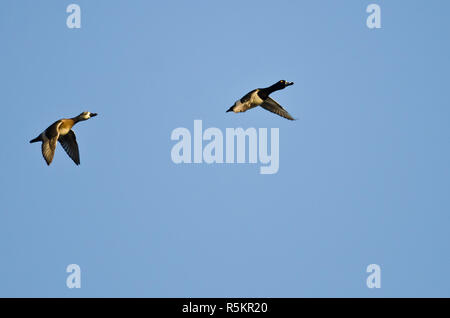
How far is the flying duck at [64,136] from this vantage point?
26500 mm

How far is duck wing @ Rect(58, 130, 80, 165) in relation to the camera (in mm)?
29094

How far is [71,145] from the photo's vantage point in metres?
29.1

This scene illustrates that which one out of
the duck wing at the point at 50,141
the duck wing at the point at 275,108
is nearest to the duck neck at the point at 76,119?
the duck wing at the point at 50,141

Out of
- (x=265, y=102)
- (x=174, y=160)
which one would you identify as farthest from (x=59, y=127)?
(x=265, y=102)

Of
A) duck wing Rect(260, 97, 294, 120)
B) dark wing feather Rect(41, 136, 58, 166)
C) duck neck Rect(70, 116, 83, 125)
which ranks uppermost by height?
duck wing Rect(260, 97, 294, 120)

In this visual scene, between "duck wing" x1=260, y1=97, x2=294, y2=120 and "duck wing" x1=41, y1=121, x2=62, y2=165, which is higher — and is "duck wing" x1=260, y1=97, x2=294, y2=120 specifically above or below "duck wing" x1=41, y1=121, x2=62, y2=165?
above

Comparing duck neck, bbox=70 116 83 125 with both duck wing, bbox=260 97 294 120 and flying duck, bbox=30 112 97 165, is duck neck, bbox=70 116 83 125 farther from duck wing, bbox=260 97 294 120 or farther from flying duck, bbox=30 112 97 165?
duck wing, bbox=260 97 294 120

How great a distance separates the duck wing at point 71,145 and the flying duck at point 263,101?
18.6 ft

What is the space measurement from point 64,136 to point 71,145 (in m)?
0.38

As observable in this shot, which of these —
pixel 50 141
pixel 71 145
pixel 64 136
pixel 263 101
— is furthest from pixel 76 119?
pixel 263 101

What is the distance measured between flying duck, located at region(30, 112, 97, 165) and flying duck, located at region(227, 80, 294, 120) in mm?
5053

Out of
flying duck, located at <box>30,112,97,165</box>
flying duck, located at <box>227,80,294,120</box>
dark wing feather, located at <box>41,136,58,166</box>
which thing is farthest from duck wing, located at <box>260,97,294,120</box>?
dark wing feather, located at <box>41,136,58,166</box>
